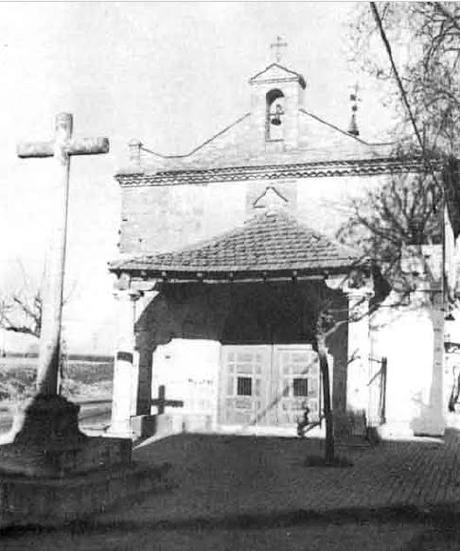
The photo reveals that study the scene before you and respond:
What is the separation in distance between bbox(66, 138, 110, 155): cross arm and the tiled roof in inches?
250

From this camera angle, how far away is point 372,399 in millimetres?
16797

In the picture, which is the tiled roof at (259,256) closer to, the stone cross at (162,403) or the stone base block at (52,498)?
the stone cross at (162,403)

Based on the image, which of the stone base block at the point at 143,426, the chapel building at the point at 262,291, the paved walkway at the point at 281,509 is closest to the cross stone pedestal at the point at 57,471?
the paved walkway at the point at 281,509

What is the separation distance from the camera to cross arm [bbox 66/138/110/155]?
8.88 m

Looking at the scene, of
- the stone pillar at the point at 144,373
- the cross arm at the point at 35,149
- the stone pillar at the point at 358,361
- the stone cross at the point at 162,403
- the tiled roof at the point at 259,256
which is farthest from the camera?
the stone pillar at the point at 144,373

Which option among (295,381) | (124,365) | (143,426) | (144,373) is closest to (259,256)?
(295,381)

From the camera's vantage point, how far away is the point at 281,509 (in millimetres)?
8266

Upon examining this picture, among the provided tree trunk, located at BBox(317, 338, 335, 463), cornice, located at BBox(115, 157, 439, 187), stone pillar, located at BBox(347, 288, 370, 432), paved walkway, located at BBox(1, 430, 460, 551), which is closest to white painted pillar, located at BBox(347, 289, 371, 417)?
stone pillar, located at BBox(347, 288, 370, 432)

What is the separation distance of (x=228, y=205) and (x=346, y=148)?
3.65m

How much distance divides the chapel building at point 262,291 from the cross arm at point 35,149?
6241 mm

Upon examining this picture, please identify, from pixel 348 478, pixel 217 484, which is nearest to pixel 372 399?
pixel 348 478

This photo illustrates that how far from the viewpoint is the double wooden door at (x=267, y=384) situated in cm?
1734

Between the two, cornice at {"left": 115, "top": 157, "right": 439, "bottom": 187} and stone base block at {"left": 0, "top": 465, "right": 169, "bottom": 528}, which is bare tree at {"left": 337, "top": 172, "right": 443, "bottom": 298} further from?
stone base block at {"left": 0, "top": 465, "right": 169, "bottom": 528}

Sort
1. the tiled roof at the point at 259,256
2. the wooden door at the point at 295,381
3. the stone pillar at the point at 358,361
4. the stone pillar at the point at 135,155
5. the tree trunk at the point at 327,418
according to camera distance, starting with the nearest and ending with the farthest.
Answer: the tree trunk at the point at 327,418 → the stone pillar at the point at 358,361 → the tiled roof at the point at 259,256 → the wooden door at the point at 295,381 → the stone pillar at the point at 135,155
